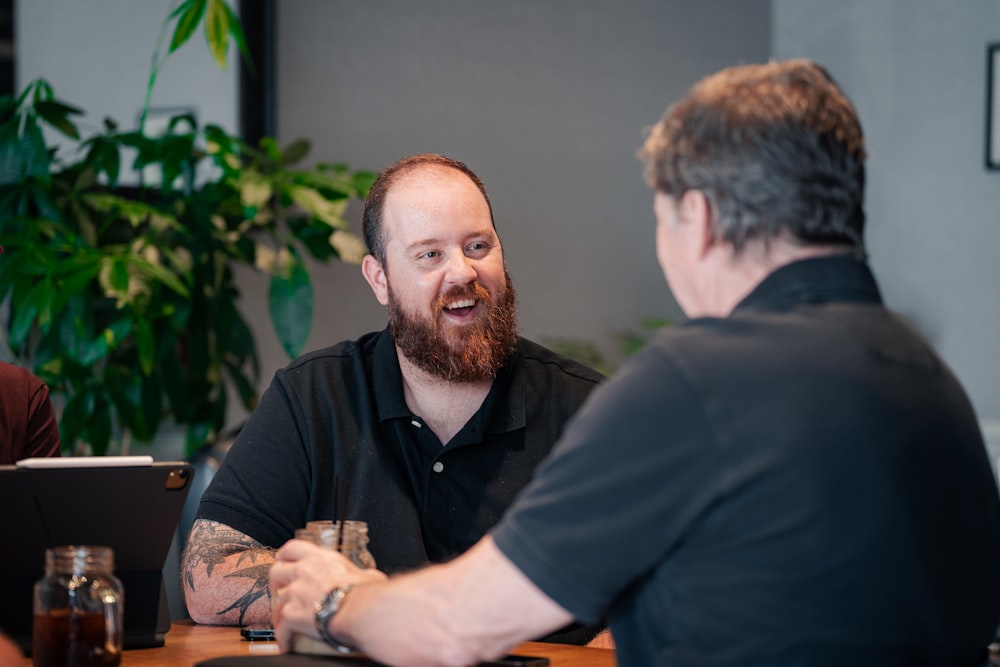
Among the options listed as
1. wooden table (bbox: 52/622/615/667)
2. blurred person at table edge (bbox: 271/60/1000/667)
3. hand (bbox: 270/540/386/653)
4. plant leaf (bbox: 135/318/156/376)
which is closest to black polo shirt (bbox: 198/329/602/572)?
wooden table (bbox: 52/622/615/667)

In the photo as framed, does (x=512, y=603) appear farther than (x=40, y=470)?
No

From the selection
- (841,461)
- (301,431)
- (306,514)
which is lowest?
(306,514)

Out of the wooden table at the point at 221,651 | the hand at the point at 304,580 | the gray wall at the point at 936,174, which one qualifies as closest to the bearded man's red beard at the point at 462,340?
the wooden table at the point at 221,651

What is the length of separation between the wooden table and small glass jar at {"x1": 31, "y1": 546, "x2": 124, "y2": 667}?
155 millimetres

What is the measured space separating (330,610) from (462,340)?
2.69 ft

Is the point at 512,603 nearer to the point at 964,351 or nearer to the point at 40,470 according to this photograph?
the point at 40,470

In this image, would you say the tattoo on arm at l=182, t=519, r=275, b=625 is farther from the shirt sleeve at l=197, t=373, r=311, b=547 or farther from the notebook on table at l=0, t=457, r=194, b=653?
the notebook on table at l=0, t=457, r=194, b=653

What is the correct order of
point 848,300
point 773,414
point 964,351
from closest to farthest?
point 773,414, point 848,300, point 964,351

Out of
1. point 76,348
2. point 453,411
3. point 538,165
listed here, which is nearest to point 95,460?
point 453,411

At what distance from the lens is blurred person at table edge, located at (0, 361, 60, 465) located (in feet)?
6.86

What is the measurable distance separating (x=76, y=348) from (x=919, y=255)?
254cm

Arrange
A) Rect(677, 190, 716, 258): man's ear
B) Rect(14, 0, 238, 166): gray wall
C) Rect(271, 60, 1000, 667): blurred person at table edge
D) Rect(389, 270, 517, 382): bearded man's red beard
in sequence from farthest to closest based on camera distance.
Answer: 1. Rect(14, 0, 238, 166): gray wall
2. Rect(389, 270, 517, 382): bearded man's red beard
3. Rect(677, 190, 716, 258): man's ear
4. Rect(271, 60, 1000, 667): blurred person at table edge

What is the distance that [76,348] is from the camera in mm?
2908

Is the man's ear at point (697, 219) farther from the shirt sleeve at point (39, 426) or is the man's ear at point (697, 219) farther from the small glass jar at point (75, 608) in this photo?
the shirt sleeve at point (39, 426)
